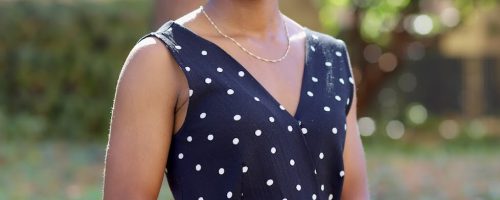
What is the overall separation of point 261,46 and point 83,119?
11656 millimetres

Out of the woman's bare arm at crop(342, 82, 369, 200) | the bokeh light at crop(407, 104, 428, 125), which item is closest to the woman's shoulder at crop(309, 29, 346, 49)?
the woman's bare arm at crop(342, 82, 369, 200)

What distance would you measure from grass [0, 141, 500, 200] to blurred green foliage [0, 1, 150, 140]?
1.65 feet

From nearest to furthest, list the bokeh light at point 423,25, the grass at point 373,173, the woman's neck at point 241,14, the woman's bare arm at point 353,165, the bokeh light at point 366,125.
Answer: the woman's neck at point 241,14, the woman's bare arm at point 353,165, the grass at point 373,173, the bokeh light at point 366,125, the bokeh light at point 423,25

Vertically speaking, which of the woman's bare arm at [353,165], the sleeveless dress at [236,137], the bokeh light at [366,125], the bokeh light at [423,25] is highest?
the sleeveless dress at [236,137]

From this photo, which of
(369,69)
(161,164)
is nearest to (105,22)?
(369,69)

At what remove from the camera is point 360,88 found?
19297 millimetres

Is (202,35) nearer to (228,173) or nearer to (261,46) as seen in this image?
(261,46)

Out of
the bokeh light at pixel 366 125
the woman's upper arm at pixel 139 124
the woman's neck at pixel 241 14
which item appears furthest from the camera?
the bokeh light at pixel 366 125

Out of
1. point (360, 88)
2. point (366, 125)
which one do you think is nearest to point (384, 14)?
point (360, 88)

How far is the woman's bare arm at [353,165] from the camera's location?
2707 millimetres

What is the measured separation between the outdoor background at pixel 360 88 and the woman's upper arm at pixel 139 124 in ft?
2.79

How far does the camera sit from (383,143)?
16953 millimetres

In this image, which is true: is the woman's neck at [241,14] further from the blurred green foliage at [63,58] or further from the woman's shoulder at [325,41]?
the blurred green foliage at [63,58]

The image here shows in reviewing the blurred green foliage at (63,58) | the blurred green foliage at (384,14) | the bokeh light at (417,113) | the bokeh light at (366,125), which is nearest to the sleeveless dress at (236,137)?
the blurred green foliage at (63,58)
